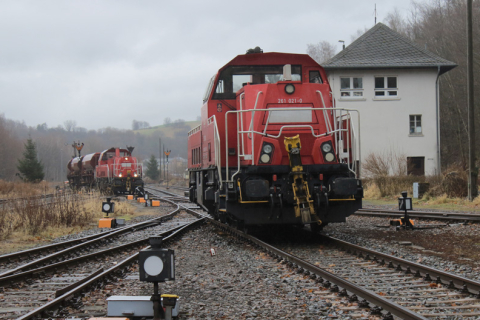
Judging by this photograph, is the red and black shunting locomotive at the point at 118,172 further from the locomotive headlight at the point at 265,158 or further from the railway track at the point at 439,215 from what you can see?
the locomotive headlight at the point at 265,158

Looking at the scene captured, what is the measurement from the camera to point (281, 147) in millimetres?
8930

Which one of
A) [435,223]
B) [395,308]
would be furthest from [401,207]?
[395,308]

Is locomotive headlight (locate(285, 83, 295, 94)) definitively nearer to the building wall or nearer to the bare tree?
the building wall

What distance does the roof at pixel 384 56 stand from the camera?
99.5ft

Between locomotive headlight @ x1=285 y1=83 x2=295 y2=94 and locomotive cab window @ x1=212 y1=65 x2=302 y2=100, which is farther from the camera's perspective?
locomotive cab window @ x1=212 y1=65 x2=302 y2=100

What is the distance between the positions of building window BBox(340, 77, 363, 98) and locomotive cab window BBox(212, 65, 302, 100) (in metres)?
21.5

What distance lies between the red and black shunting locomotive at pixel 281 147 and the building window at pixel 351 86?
21320 millimetres

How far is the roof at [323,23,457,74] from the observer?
30.3m

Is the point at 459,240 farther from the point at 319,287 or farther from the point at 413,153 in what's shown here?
the point at 413,153

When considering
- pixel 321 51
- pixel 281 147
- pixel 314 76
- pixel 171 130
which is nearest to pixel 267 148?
pixel 281 147

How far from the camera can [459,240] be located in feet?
29.9

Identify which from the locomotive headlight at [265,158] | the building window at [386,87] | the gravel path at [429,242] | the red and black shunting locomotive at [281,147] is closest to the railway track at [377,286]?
the gravel path at [429,242]

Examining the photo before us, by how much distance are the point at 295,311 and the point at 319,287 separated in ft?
3.06

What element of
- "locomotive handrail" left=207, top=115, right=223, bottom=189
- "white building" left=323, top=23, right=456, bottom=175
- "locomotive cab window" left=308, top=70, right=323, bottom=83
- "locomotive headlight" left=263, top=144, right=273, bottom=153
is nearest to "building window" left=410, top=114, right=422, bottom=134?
"white building" left=323, top=23, right=456, bottom=175
